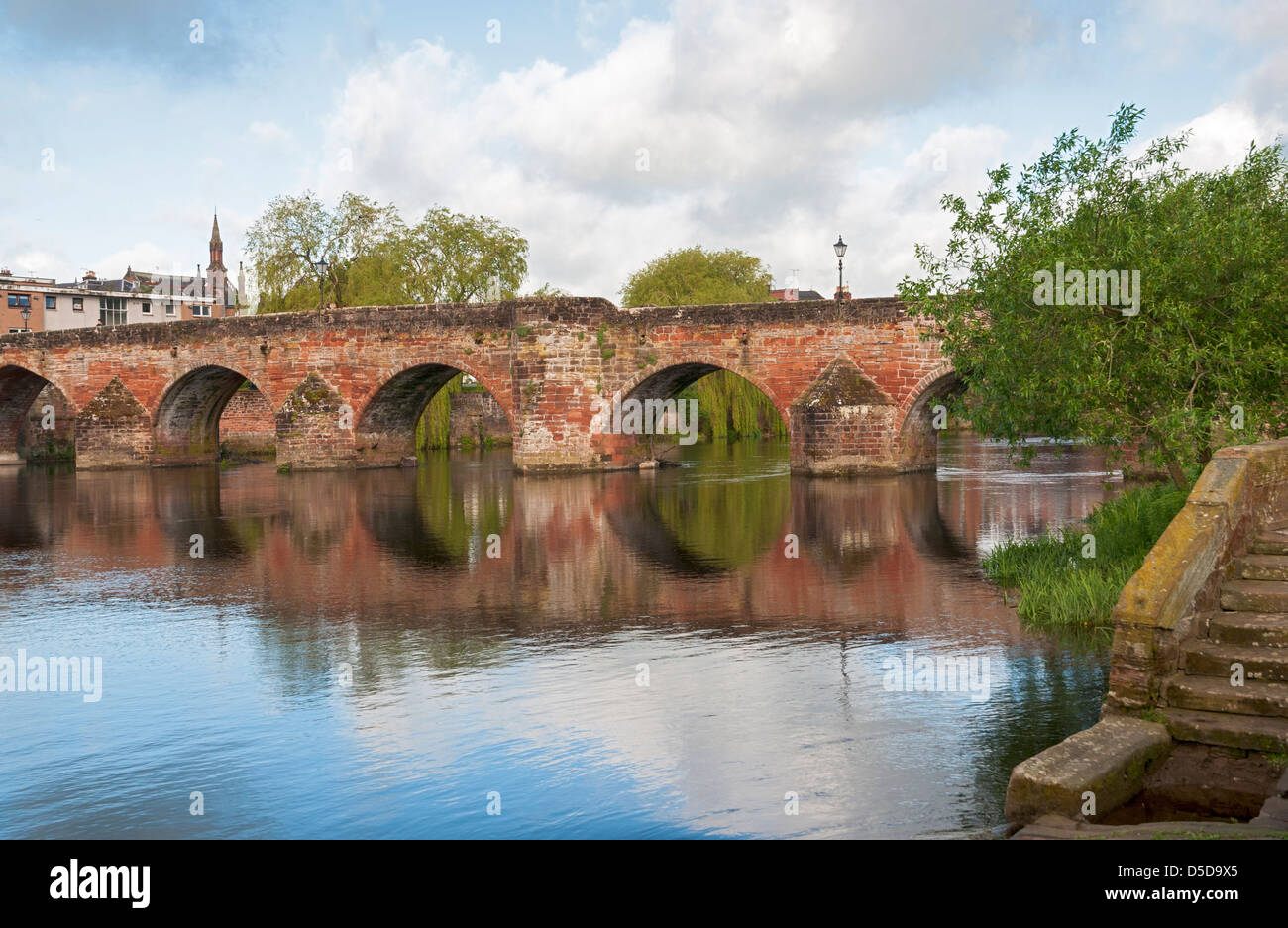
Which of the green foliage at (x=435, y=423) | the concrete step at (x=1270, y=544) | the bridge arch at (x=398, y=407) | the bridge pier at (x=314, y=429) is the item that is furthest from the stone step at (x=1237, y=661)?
the green foliage at (x=435, y=423)

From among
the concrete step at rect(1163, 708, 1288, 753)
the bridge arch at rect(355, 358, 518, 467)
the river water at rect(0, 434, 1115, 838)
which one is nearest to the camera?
the river water at rect(0, 434, 1115, 838)

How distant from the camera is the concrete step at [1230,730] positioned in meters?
5.79

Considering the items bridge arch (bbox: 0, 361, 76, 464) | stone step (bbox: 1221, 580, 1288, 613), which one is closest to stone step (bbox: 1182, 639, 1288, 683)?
stone step (bbox: 1221, 580, 1288, 613)

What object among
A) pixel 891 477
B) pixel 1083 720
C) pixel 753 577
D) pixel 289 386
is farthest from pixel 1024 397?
pixel 289 386

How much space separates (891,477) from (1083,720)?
66.4ft

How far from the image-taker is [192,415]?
3762 centimetres

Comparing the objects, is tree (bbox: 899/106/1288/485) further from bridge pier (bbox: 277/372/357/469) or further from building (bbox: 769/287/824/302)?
building (bbox: 769/287/824/302)

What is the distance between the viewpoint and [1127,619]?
21.1ft

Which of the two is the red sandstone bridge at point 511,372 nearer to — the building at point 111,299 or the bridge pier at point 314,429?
the bridge pier at point 314,429

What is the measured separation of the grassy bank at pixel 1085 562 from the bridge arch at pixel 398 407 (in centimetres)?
1931

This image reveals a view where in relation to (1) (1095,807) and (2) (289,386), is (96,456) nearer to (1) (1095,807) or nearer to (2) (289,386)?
(2) (289,386)

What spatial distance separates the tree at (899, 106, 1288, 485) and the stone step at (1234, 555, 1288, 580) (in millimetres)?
2824

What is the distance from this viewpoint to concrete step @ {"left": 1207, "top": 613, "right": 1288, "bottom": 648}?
6500 mm

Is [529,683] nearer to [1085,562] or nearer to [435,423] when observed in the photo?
[1085,562]
